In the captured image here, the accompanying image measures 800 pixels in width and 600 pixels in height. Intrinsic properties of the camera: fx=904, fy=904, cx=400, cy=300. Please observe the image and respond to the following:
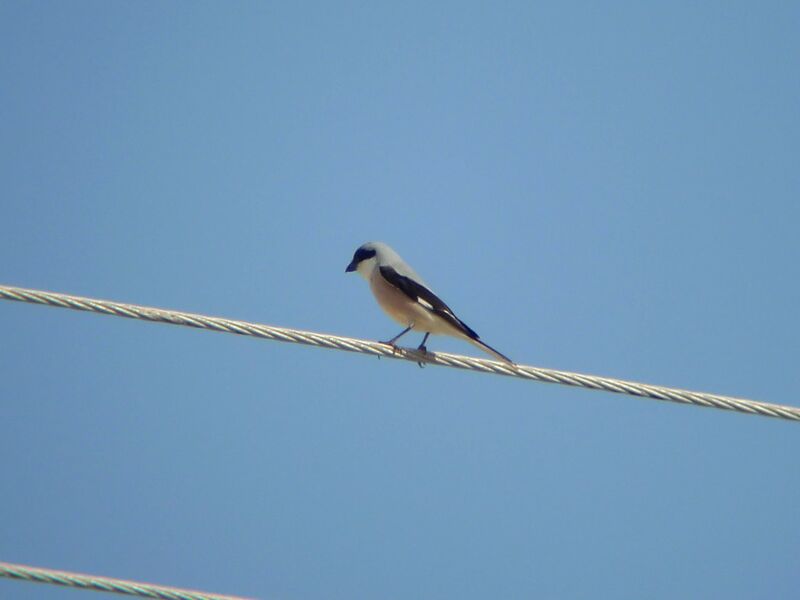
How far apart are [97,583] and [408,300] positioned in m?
4.52

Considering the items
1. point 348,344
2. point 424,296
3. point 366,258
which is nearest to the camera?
point 348,344

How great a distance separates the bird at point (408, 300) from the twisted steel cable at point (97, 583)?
367 centimetres

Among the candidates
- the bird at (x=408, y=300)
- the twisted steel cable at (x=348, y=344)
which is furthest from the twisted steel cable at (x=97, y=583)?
the bird at (x=408, y=300)

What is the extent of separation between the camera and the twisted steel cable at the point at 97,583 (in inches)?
142

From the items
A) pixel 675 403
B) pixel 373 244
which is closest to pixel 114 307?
pixel 675 403

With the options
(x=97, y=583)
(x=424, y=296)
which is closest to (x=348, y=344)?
(x=97, y=583)

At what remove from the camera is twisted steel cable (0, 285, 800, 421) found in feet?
14.3

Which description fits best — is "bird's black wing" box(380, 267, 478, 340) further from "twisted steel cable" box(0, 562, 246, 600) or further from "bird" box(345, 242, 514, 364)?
"twisted steel cable" box(0, 562, 246, 600)

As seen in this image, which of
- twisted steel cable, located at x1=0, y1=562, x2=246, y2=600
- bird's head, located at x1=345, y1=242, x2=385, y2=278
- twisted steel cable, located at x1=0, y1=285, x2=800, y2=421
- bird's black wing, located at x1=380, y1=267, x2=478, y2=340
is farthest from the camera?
bird's head, located at x1=345, y1=242, x2=385, y2=278

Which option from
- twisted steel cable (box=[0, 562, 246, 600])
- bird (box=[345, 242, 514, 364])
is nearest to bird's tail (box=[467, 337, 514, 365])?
bird (box=[345, 242, 514, 364])

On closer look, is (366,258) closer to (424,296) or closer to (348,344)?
(424,296)

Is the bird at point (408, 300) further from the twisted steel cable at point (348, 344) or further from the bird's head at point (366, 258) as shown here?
the twisted steel cable at point (348, 344)

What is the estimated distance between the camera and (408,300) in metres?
7.80

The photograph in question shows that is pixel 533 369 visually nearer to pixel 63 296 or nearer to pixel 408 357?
pixel 408 357
